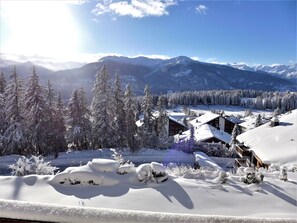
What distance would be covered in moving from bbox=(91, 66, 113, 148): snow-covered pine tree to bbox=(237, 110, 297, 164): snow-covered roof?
15.4m

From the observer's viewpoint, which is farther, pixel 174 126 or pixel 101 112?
pixel 174 126

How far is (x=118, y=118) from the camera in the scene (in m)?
36.3

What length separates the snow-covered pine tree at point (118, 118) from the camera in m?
35.9

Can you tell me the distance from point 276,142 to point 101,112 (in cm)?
1997

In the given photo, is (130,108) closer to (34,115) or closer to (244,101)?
(34,115)

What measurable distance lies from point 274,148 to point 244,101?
471ft

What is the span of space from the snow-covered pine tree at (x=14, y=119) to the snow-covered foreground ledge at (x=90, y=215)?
30131 mm

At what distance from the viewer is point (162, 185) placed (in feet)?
27.0

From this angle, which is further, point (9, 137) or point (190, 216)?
point (9, 137)

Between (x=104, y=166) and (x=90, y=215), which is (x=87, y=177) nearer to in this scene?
(x=104, y=166)

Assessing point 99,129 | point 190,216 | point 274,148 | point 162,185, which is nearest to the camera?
point 190,216

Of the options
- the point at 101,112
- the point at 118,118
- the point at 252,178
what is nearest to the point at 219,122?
the point at 118,118

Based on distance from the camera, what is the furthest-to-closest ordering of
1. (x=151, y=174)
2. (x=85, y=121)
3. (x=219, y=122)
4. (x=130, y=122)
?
1. (x=219, y=122)
2. (x=130, y=122)
3. (x=85, y=121)
4. (x=151, y=174)

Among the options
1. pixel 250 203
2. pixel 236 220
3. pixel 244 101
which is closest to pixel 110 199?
pixel 250 203
